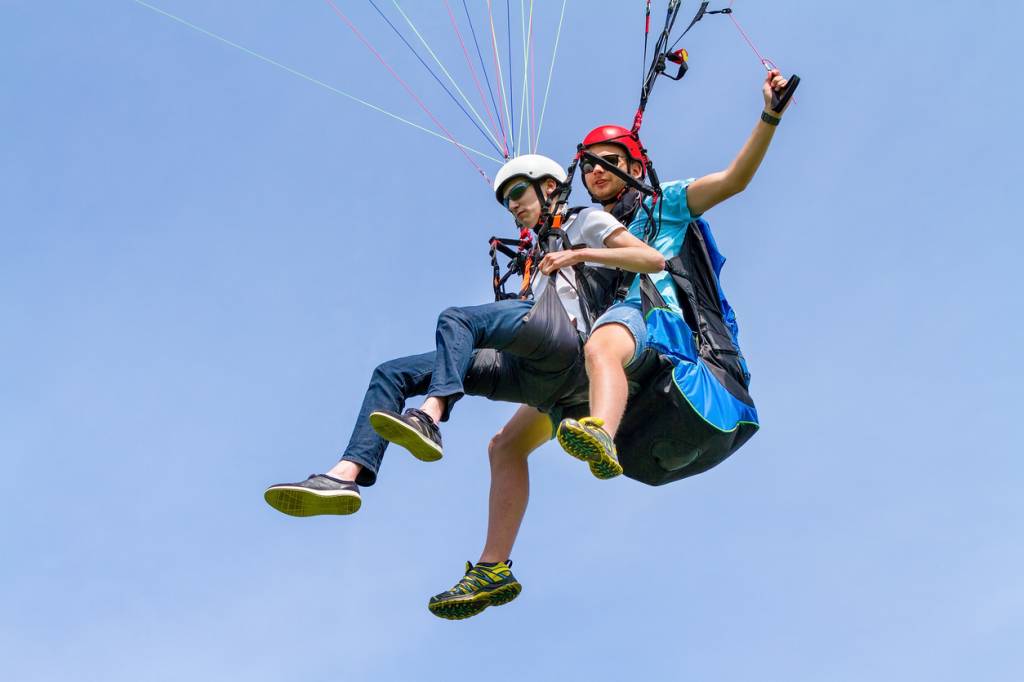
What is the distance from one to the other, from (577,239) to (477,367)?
783 millimetres

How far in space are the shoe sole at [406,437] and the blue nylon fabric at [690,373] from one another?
4.22 ft

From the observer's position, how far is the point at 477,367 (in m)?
6.45

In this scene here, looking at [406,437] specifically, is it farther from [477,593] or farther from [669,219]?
[669,219]

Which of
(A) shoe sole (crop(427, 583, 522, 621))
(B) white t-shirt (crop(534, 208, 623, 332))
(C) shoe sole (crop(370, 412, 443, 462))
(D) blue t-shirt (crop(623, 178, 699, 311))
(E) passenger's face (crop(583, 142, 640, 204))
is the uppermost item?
(E) passenger's face (crop(583, 142, 640, 204))

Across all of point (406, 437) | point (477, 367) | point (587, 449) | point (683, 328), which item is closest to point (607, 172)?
point (683, 328)

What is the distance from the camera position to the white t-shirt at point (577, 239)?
6312mm

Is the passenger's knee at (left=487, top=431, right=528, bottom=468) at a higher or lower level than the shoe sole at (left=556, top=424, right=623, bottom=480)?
higher

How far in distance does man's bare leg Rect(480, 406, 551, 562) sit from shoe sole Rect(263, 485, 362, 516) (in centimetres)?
118

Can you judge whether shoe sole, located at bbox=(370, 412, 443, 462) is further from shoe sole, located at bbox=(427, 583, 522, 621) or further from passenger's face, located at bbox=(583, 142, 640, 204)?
passenger's face, located at bbox=(583, 142, 640, 204)

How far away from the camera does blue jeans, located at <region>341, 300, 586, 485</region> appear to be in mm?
6039

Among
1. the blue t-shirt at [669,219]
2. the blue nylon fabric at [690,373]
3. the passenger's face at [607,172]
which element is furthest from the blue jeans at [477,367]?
the passenger's face at [607,172]

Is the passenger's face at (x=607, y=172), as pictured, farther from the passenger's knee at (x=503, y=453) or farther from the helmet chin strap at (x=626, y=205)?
the passenger's knee at (x=503, y=453)

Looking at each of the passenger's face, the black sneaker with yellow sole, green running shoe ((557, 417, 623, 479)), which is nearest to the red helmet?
the passenger's face

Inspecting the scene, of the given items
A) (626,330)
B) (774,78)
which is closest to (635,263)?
(626,330)
